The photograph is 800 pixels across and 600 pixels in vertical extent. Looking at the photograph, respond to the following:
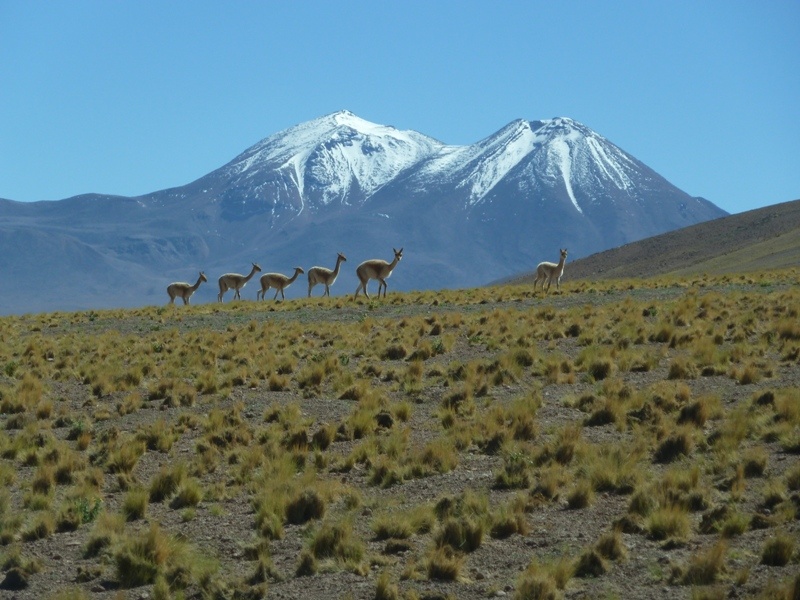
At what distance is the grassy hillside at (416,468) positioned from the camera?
858 cm

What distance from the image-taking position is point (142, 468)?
12.3 metres

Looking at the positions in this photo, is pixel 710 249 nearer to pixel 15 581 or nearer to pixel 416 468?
pixel 416 468

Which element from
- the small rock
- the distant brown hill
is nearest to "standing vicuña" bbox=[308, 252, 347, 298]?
the small rock

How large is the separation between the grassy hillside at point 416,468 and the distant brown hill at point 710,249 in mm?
67300

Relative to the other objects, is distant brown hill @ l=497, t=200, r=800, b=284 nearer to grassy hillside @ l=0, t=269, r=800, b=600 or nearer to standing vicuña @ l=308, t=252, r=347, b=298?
standing vicuña @ l=308, t=252, r=347, b=298

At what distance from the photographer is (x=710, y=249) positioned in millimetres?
110562

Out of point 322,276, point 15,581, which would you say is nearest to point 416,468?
point 15,581

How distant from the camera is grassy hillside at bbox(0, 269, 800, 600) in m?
8.58

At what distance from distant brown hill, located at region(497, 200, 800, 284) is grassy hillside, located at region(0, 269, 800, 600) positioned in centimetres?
6730

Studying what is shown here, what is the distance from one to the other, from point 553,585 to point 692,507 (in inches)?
86.6

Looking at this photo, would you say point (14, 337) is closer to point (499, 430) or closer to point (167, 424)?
point (167, 424)

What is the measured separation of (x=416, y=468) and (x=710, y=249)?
341 feet

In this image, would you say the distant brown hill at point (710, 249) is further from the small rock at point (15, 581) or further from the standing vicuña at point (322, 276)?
the small rock at point (15, 581)

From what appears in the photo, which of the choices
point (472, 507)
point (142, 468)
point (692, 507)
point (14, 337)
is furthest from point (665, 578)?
point (14, 337)
